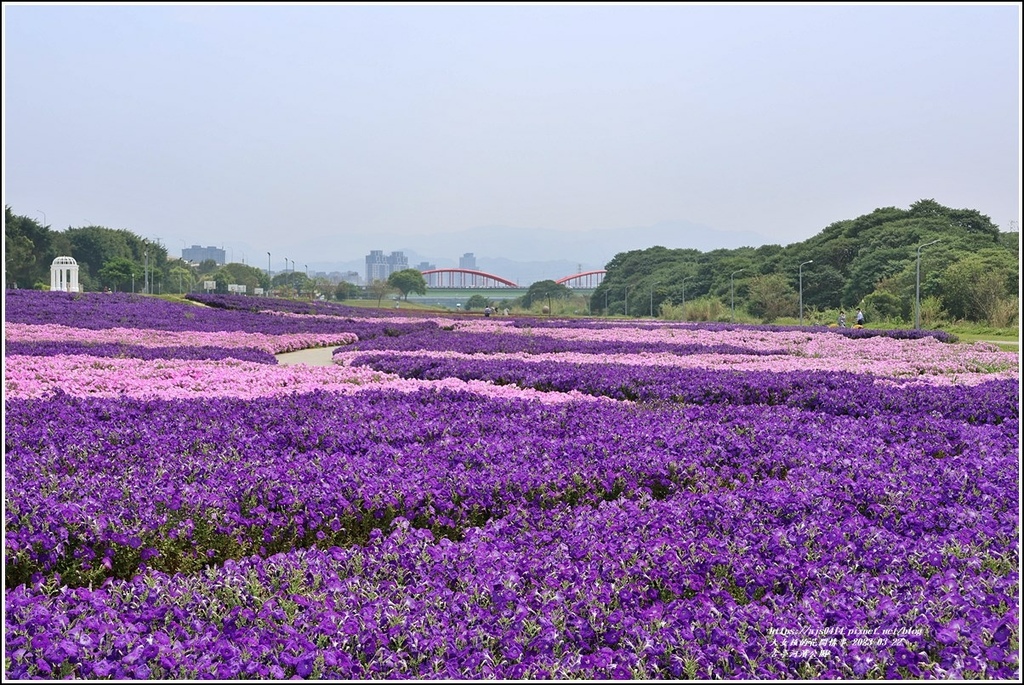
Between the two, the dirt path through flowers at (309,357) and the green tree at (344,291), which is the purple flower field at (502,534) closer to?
the dirt path through flowers at (309,357)

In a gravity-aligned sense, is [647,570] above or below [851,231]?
below

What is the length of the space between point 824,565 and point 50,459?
14.0ft

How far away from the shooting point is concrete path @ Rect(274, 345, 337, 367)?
14094mm

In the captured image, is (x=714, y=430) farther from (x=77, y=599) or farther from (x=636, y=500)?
A: (x=77, y=599)

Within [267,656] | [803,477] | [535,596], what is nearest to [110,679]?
[267,656]

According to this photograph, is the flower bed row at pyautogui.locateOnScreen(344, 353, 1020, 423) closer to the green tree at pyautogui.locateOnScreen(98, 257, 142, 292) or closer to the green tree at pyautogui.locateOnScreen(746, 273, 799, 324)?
the green tree at pyautogui.locateOnScreen(746, 273, 799, 324)

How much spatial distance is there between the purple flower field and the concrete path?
558 cm

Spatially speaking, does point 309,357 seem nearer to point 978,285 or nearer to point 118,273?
point 978,285

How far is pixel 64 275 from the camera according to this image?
37750mm

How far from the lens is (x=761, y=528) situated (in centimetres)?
386

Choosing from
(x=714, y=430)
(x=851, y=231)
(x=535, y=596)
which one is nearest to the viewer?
(x=535, y=596)

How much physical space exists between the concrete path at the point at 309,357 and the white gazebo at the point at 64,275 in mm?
24792

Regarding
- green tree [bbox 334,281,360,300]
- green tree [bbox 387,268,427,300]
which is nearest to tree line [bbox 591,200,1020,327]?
green tree [bbox 387,268,427,300]

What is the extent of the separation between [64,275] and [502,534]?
39.9 metres
